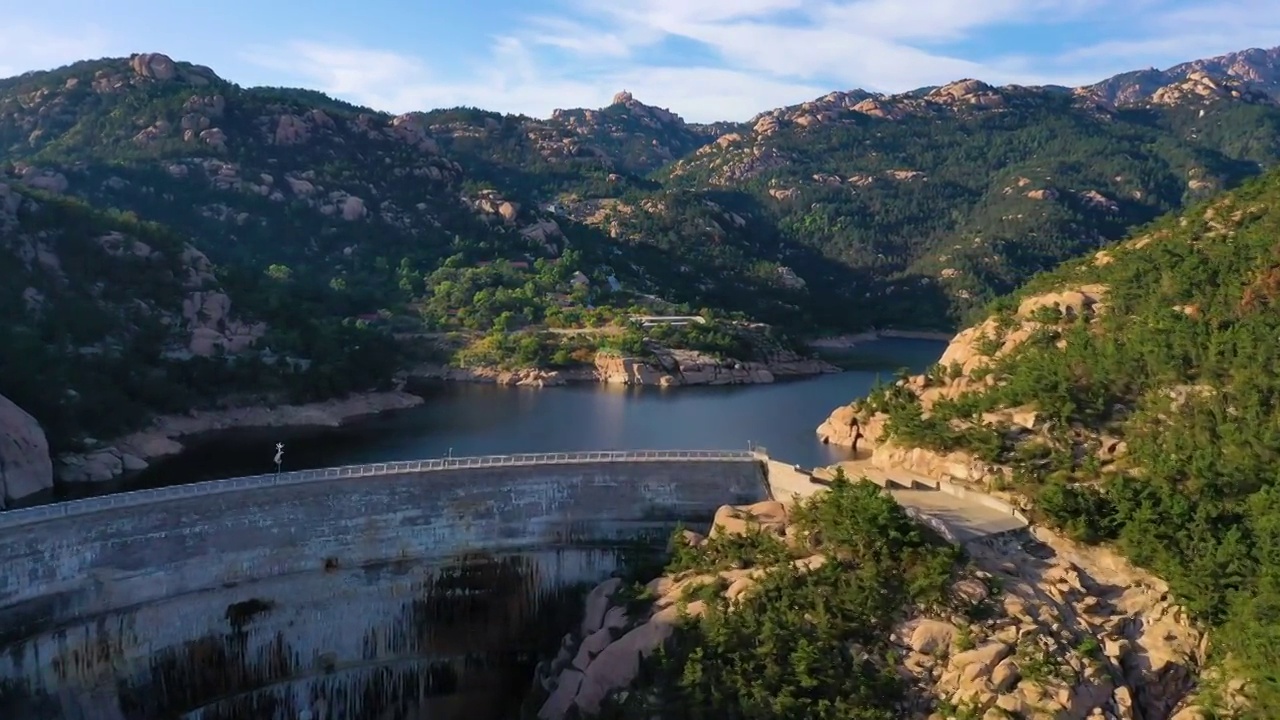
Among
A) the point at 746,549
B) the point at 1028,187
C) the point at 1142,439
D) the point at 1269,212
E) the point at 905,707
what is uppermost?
the point at 1028,187

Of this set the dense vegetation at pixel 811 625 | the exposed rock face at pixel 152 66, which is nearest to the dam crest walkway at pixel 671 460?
the dense vegetation at pixel 811 625

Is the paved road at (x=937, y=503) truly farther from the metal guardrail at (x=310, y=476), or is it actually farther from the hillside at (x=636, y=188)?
the hillside at (x=636, y=188)

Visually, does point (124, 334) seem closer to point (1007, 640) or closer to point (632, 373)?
point (632, 373)

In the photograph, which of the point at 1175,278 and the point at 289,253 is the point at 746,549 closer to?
the point at 1175,278

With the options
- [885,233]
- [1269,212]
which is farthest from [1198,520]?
[885,233]

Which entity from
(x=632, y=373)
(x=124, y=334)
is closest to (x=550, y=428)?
(x=632, y=373)

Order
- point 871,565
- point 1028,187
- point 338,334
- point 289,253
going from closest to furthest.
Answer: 1. point 871,565
2. point 338,334
3. point 289,253
4. point 1028,187
